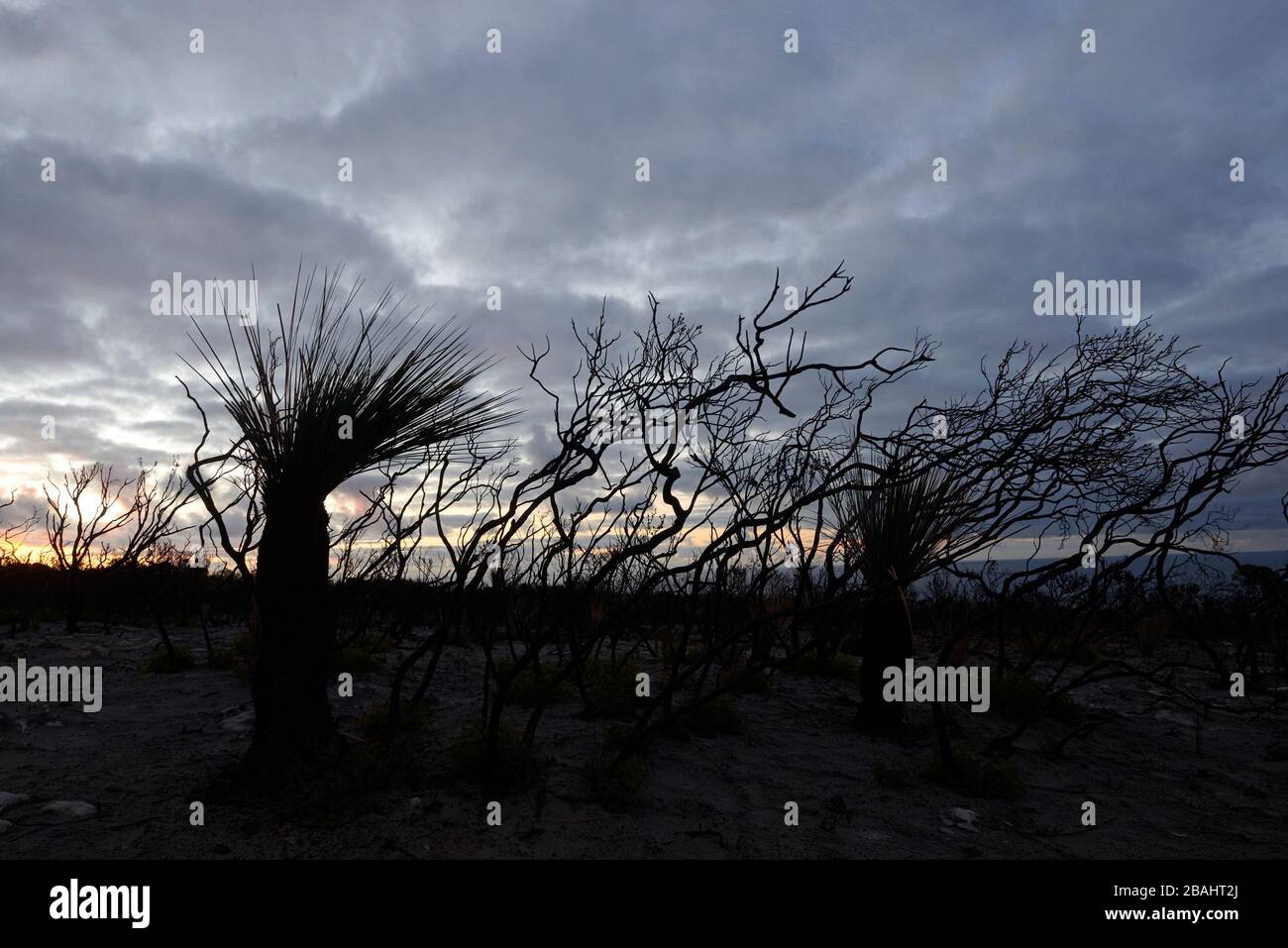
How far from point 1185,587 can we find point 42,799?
2037 cm

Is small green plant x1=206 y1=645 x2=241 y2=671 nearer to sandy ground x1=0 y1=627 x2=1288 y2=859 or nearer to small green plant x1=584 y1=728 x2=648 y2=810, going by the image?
sandy ground x1=0 y1=627 x2=1288 y2=859

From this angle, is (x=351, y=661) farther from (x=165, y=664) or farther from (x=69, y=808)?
(x=69, y=808)

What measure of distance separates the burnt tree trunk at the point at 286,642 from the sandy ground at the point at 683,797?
352 millimetres

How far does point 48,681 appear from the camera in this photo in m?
6.58

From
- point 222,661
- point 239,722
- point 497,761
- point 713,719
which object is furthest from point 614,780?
point 222,661

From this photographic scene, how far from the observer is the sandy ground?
12.5ft

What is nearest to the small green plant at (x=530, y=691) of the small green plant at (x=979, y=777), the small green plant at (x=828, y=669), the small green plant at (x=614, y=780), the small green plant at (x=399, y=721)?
the small green plant at (x=399, y=721)

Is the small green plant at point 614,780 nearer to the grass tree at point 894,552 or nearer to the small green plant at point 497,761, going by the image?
the small green plant at point 497,761

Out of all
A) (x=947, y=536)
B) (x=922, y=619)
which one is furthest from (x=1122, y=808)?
(x=922, y=619)

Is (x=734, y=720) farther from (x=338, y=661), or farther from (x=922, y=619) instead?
(x=922, y=619)

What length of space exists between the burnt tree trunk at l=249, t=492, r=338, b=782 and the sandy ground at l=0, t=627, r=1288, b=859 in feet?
1.16

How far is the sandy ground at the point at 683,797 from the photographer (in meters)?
3.82

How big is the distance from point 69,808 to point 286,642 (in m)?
1.41

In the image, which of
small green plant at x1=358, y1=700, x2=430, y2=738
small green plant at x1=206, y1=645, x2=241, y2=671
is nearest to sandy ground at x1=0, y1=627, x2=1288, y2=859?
small green plant at x1=358, y1=700, x2=430, y2=738
